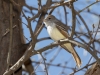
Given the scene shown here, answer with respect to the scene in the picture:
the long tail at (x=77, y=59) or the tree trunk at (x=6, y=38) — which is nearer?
the long tail at (x=77, y=59)

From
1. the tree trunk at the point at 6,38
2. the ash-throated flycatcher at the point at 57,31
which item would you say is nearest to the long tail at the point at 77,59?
the ash-throated flycatcher at the point at 57,31

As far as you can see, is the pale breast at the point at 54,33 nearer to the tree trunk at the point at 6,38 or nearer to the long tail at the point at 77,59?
the long tail at the point at 77,59

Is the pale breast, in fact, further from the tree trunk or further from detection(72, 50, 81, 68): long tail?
the tree trunk

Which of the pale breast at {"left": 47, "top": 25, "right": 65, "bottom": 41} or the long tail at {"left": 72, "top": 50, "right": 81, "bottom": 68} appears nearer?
the long tail at {"left": 72, "top": 50, "right": 81, "bottom": 68}

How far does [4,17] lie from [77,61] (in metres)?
1.11

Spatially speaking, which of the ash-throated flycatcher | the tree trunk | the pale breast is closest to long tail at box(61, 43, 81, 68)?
the ash-throated flycatcher

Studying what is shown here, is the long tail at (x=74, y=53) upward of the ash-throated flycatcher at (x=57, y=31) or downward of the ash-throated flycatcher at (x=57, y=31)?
downward

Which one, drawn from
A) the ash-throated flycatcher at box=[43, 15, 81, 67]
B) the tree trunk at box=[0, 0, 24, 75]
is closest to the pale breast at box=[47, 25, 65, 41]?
the ash-throated flycatcher at box=[43, 15, 81, 67]

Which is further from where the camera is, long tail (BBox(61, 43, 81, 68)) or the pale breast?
the pale breast

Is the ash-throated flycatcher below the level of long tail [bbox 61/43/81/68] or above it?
above

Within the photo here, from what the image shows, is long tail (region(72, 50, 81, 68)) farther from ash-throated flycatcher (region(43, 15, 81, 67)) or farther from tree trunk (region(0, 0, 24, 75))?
tree trunk (region(0, 0, 24, 75))

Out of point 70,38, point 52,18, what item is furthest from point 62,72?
point 70,38

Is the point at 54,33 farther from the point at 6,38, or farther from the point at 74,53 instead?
the point at 6,38

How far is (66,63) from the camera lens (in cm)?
548
